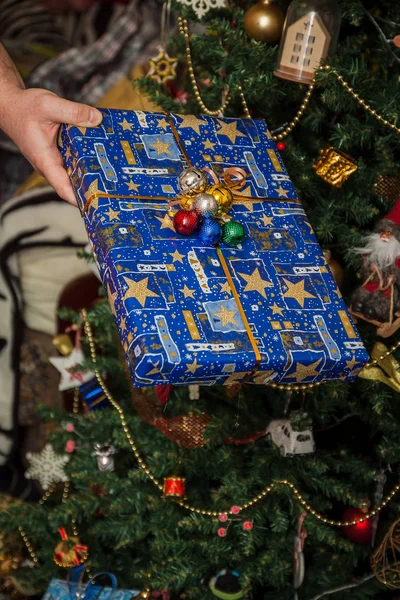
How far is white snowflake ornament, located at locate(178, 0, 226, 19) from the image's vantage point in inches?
57.3

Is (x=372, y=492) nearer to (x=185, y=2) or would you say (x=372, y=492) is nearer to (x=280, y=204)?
(x=280, y=204)

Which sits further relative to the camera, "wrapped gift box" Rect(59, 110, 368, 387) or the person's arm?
the person's arm

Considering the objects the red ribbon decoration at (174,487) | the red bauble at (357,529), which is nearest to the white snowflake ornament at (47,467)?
the red ribbon decoration at (174,487)

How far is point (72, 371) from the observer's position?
188cm

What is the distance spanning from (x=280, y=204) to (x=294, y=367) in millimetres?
319

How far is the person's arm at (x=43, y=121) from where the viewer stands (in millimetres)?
1162

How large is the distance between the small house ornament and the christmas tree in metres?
0.04

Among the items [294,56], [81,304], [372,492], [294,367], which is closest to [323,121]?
[294,56]

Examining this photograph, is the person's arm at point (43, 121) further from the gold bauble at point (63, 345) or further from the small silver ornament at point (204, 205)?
the gold bauble at point (63, 345)

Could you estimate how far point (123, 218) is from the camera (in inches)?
41.7

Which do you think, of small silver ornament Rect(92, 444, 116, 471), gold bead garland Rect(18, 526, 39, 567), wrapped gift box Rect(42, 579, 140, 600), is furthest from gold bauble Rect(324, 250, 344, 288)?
gold bead garland Rect(18, 526, 39, 567)

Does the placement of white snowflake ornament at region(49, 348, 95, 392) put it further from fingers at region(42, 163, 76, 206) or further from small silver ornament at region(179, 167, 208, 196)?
small silver ornament at region(179, 167, 208, 196)

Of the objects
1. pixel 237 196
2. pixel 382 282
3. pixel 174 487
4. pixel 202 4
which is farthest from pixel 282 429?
pixel 202 4

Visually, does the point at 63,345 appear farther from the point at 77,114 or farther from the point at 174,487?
the point at 77,114
